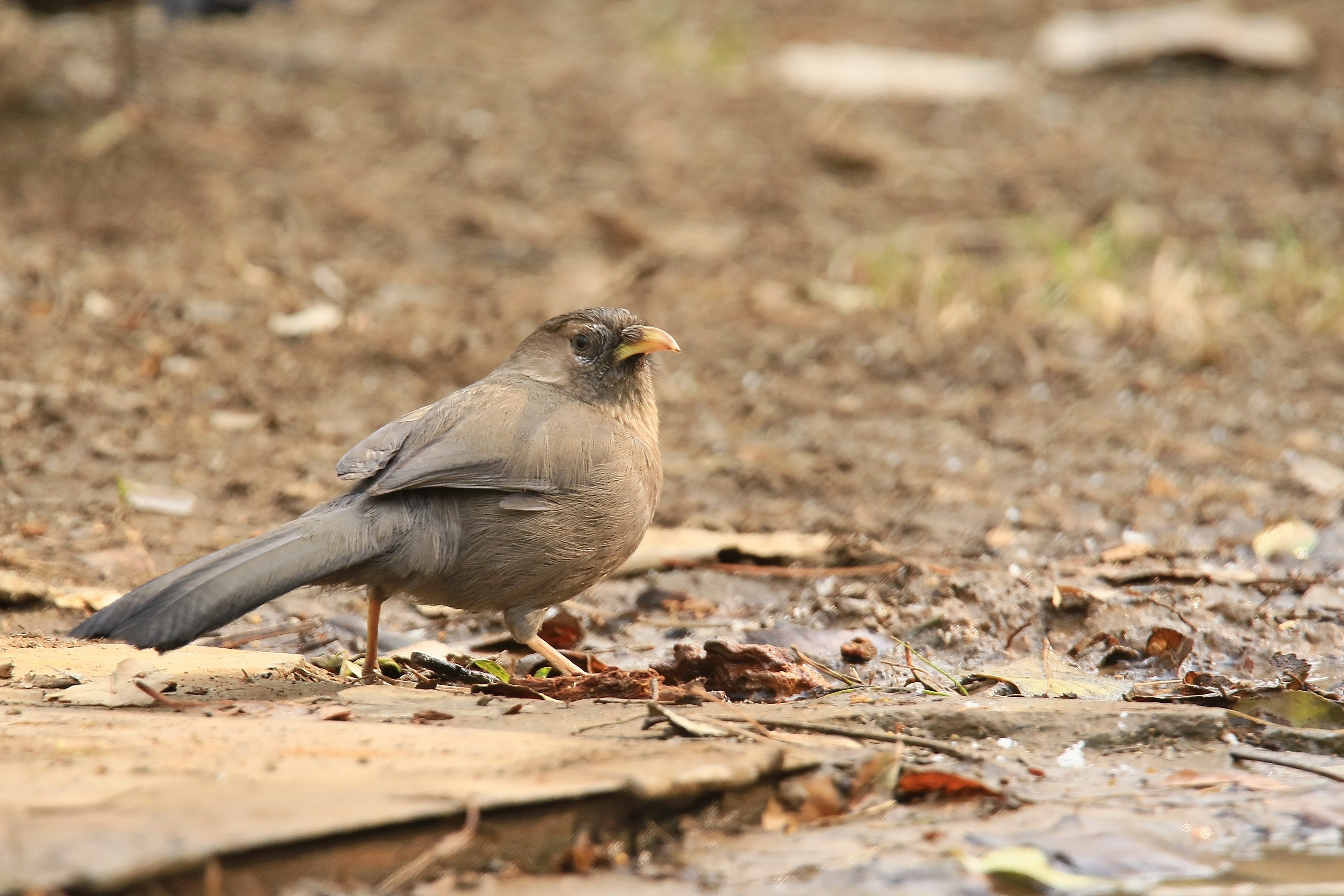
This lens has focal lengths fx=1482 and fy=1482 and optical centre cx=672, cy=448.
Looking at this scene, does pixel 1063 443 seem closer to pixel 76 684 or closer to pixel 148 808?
pixel 76 684

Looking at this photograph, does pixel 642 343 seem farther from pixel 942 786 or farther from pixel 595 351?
pixel 942 786

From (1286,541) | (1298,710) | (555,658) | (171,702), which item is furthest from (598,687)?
(1286,541)

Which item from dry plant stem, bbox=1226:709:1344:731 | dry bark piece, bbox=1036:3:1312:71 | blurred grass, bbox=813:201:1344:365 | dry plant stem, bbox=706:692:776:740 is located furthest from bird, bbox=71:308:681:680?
dry bark piece, bbox=1036:3:1312:71

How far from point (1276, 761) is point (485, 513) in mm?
2005

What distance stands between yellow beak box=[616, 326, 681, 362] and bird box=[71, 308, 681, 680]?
51 millimetres

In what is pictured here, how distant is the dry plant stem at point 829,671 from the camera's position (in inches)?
150

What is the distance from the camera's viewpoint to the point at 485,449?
396 cm

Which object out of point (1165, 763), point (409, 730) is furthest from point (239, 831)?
point (1165, 763)

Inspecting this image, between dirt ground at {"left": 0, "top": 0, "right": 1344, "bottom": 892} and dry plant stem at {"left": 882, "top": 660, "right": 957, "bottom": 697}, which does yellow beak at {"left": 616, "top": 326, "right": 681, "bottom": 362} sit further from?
dry plant stem at {"left": 882, "top": 660, "right": 957, "bottom": 697}

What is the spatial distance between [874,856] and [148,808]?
1.28 meters

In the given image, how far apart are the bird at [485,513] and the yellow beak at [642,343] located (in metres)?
0.05

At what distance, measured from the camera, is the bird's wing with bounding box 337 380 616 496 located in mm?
3867

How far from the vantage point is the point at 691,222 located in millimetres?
8836

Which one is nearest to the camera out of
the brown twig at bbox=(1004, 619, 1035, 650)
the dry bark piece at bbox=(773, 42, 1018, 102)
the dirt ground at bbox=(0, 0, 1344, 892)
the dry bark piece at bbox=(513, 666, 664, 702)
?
the dry bark piece at bbox=(513, 666, 664, 702)
